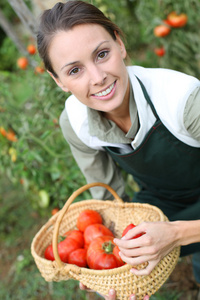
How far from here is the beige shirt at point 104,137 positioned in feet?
3.71

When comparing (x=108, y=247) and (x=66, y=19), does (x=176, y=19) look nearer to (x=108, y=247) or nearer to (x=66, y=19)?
(x=66, y=19)

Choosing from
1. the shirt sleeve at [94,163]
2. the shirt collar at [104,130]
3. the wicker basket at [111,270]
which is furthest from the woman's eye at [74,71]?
the wicker basket at [111,270]

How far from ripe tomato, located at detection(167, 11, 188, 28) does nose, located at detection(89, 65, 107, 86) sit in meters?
Answer: 1.87

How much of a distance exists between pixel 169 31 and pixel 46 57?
1880mm

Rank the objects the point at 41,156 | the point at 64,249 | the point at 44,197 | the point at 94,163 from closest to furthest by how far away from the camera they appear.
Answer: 1. the point at 64,249
2. the point at 94,163
3. the point at 41,156
4. the point at 44,197

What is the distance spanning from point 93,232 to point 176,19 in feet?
7.04

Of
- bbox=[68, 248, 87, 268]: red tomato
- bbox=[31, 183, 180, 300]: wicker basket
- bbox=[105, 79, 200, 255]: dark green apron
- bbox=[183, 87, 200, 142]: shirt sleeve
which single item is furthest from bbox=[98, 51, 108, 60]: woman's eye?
bbox=[68, 248, 87, 268]: red tomato

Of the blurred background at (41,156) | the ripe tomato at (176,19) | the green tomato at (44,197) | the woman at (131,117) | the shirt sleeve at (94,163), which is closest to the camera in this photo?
the woman at (131,117)

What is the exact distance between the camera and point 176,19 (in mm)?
2666

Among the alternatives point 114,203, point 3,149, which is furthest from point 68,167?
point 114,203

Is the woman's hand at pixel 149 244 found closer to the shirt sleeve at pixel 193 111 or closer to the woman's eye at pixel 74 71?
the shirt sleeve at pixel 193 111

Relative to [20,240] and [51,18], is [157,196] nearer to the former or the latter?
[51,18]

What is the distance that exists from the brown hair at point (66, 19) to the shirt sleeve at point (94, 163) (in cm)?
39

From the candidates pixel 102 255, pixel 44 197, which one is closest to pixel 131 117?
pixel 102 255
